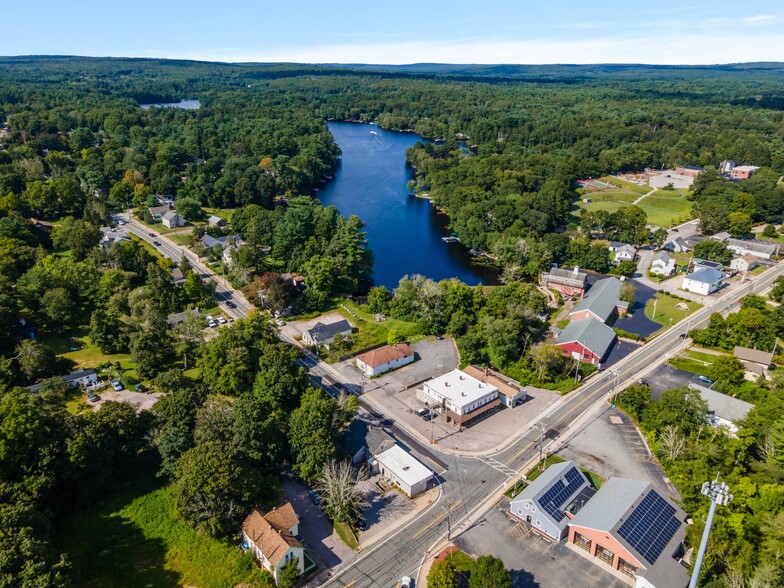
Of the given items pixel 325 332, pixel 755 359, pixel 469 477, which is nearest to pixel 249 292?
pixel 325 332

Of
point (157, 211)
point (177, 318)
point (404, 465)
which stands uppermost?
point (157, 211)

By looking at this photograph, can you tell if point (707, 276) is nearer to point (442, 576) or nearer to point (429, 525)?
point (429, 525)

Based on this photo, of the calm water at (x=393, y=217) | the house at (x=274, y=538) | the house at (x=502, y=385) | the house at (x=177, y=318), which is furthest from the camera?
the calm water at (x=393, y=217)

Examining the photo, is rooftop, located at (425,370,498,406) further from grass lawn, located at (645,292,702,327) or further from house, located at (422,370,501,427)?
grass lawn, located at (645,292,702,327)

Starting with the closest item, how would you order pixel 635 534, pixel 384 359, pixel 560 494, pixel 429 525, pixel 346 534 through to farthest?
pixel 635 534 < pixel 346 534 < pixel 429 525 < pixel 560 494 < pixel 384 359

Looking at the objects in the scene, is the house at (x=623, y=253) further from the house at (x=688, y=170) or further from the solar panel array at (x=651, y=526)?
the house at (x=688, y=170)

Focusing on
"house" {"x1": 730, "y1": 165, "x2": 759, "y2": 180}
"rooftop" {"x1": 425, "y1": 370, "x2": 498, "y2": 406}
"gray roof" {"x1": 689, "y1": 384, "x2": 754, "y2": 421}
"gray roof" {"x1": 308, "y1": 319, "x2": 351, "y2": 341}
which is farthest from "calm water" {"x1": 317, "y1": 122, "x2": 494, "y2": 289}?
"house" {"x1": 730, "y1": 165, "x2": 759, "y2": 180}

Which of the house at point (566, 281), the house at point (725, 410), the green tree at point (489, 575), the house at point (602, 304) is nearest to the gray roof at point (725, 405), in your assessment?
the house at point (725, 410)
